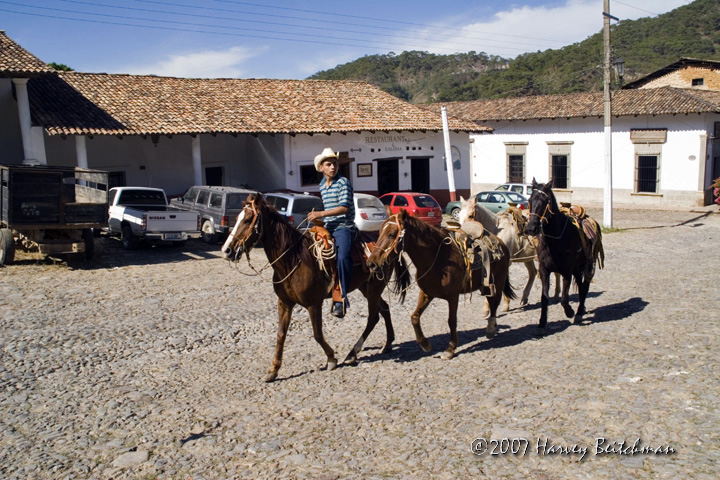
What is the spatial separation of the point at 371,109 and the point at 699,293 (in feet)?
59.0

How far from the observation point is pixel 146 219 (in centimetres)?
1596

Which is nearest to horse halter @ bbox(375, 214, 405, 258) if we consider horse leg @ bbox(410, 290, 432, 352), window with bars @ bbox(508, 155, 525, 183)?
horse leg @ bbox(410, 290, 432, 352)

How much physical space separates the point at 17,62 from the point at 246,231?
1544 centimetres

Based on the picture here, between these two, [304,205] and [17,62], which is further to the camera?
[17,62]

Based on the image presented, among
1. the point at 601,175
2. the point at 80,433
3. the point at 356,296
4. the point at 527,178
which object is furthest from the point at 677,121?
the point at 80,433

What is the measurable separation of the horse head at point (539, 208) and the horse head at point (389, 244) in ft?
8.16

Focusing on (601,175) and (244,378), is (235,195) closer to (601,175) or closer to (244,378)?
(244,378)

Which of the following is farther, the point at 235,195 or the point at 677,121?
the point at 677,121

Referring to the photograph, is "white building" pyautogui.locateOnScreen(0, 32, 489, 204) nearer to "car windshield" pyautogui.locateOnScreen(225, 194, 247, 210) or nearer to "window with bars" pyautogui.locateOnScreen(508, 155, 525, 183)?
"car windshield" pyautogui.locateOnScreen(225, 194, 247, 210)

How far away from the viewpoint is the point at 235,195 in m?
17.6

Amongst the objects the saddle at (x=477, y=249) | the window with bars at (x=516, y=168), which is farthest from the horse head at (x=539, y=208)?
the window with bars at (x=516, y=168)

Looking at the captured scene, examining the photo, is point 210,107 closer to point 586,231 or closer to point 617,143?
point 586,231

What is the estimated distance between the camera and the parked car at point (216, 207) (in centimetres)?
1756

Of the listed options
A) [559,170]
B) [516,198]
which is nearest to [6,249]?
[516,198]
